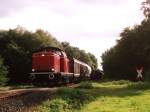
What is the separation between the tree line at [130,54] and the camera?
58731 millimetres

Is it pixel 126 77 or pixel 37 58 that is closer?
pixel 37 58

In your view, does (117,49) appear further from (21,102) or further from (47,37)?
(21,102)

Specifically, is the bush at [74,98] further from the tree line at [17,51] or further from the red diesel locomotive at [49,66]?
the tree line at [17,51]

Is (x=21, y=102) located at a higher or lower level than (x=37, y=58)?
lower

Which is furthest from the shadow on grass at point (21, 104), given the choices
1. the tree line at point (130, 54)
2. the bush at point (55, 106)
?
the tree line at point (130, 54)

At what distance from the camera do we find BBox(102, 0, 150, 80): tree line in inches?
2312

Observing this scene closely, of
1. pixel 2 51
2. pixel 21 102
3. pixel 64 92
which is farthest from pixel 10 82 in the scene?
pixel 21 102

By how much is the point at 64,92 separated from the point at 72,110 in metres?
5.67

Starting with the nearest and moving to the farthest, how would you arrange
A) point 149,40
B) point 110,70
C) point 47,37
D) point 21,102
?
point 21,102, point 149,40, point 110,70, point 47,37

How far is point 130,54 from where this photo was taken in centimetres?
6694

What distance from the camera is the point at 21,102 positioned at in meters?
21.1

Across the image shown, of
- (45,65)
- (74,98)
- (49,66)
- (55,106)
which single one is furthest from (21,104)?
(45,65)

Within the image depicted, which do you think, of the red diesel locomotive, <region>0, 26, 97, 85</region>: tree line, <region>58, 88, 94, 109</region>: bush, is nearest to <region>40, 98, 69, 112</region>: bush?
<region>58, 88, 94, 109</region>: bush

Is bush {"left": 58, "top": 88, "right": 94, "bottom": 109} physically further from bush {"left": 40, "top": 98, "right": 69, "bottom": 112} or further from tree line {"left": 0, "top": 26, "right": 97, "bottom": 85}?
tree line {"left": 0, "top": 26, "right": 97, "bottom": 85}
